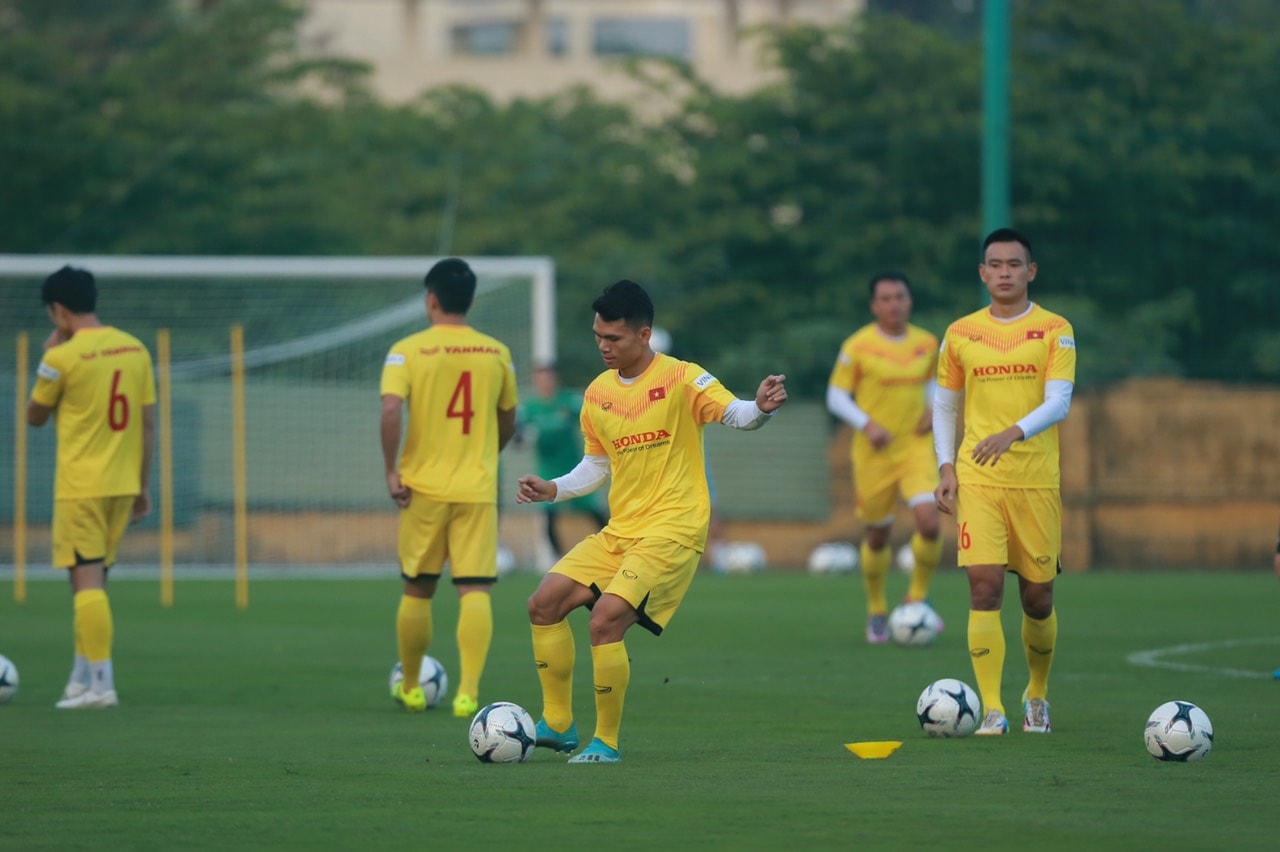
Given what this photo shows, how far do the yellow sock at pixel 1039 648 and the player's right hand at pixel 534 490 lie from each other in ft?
8.03

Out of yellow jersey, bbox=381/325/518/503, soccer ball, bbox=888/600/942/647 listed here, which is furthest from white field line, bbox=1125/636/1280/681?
yellow jersey, bbox=381/325/518/503

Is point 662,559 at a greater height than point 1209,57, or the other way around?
point 1209,57

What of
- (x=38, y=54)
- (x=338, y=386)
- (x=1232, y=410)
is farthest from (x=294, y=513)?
(x=38, y=54)

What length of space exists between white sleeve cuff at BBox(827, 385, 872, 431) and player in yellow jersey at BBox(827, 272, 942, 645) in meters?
0.01

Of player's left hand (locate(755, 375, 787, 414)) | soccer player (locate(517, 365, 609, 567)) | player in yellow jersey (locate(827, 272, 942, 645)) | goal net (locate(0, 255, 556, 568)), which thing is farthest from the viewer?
goal net (locate(0, 255, 556, 568))

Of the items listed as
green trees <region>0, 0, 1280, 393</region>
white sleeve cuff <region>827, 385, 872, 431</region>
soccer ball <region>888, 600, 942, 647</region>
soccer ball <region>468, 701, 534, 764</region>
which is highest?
green trees <region>0, 0, 1280, 393</region>

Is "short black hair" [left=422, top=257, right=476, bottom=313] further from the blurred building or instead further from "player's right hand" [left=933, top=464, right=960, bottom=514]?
the blurred building

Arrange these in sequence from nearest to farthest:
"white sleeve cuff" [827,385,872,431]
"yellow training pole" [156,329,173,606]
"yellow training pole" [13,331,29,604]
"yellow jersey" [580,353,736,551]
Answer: "yellow jersey" [580,353,736,551], "white sleeve cuff" [827,385,872,431], "yellow training pole" [156,329,173,606], "yellow training pole" [13,331,29,604]

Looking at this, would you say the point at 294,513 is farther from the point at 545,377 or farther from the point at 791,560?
the point at 791,560

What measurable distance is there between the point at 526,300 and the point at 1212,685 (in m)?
14.8

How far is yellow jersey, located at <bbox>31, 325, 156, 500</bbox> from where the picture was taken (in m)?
11.3

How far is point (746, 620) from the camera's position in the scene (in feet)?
55.5

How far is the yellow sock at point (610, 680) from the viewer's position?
8.23 metres

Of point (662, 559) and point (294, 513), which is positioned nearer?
point (662, 559)
